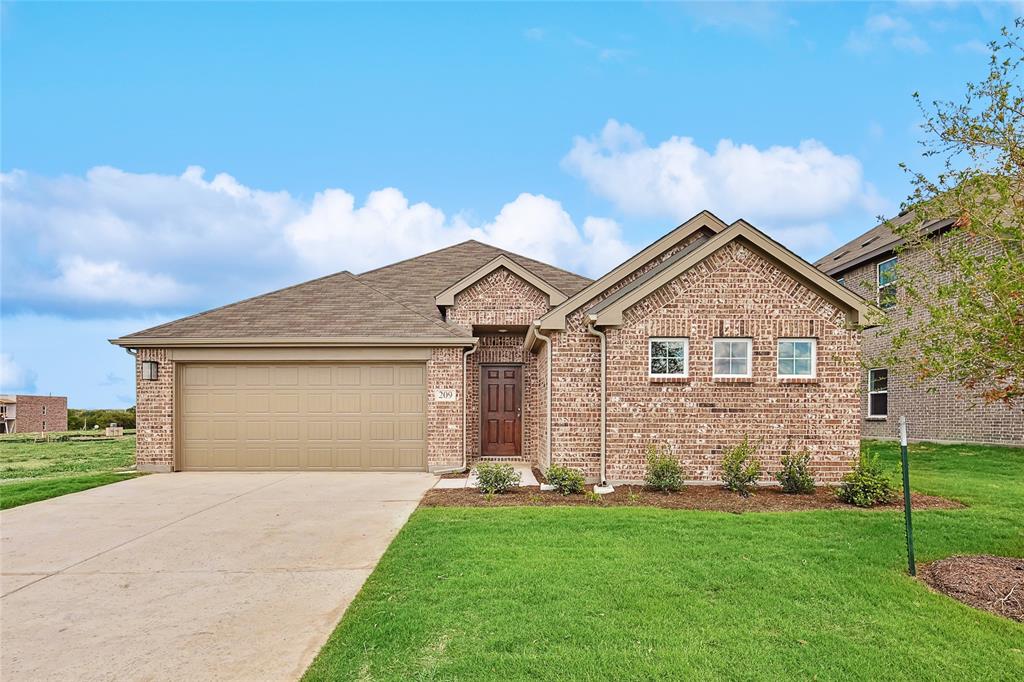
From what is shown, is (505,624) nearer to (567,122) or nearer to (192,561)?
(192,561)

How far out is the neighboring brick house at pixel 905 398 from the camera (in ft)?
51.1

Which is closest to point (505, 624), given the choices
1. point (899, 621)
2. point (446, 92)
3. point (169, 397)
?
point (899, 621)

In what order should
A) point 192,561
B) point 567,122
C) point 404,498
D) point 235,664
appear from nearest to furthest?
1. point 235,664
2. point 192,561
3. point 404,498
4. point 567,122

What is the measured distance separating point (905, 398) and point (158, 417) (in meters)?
21.3

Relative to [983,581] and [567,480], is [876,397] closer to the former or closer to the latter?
[567,480]

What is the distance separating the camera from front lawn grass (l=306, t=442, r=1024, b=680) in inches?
151

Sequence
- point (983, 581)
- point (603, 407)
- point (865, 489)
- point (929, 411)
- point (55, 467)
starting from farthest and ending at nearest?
point (929, 411)
point (55, 467)
point (603, 407)
point (865, 489)
point (983, 581)

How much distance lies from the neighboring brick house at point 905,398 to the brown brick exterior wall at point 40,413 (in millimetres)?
43125

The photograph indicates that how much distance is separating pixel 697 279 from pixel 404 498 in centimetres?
647

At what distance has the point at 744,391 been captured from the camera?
34.7ft

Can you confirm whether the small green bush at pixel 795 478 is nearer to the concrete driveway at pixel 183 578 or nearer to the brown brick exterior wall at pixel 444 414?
the concrete driveway at pixel 183 578

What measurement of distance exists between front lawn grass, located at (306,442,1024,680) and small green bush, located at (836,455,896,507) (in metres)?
1.10

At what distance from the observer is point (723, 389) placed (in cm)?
1059

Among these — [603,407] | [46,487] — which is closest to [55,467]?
[46,487]
